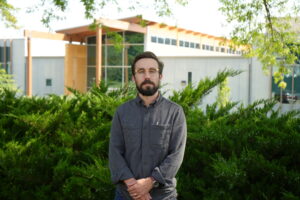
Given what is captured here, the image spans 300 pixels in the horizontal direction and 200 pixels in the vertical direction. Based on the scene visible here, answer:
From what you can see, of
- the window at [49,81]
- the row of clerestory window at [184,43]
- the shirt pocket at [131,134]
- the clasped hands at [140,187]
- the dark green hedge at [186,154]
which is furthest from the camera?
the window at [49,81]

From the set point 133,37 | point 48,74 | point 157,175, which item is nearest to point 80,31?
point 133,37

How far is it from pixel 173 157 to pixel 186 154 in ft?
4.25

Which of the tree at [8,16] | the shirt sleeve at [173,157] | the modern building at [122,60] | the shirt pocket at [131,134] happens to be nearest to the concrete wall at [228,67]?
the modern building at [122,60]

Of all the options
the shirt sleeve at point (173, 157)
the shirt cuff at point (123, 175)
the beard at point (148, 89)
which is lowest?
the shirt cuff at point (123, 175)

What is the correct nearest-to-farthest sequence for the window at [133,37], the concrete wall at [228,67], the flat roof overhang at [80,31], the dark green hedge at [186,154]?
the dark green hedge at [186,154]
the concrete wall at [228,67]
the flat roof overhang at [80,31]
the window at [133,37]

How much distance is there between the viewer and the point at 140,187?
2.74 meters

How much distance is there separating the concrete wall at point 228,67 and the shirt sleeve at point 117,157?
76.0 feet

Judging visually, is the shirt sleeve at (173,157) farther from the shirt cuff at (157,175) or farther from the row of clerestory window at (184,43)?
the row of clerestory window at (184,43)

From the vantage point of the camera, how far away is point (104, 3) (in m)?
10.6

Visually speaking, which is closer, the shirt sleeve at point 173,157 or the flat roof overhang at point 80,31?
the shirt sleeve at point 173,157

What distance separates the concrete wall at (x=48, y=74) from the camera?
40.1 m

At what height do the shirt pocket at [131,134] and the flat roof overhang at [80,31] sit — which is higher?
the flat roof overhang at [80,31]

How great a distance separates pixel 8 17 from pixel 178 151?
17516 mm

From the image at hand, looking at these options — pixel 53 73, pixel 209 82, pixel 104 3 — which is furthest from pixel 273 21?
pixel 53 73
